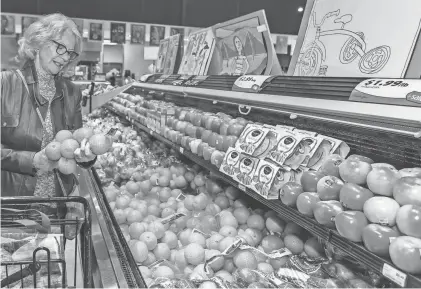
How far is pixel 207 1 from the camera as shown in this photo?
1050 cm

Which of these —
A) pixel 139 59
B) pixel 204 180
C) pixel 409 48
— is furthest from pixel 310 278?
pixel 139 59

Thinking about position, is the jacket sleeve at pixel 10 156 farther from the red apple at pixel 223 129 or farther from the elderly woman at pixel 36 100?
the red apple at pixel 223 129

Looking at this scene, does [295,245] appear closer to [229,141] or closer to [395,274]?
[229,141]

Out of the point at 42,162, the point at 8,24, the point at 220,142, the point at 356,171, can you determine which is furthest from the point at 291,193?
the point at 8,24

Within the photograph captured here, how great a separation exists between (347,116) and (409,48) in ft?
1.68

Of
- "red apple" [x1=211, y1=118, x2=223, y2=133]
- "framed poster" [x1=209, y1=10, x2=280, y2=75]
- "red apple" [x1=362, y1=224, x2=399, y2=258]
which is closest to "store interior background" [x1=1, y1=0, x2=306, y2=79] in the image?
"framed poster" [x1=209, y1=10, x2=280, y2=75]

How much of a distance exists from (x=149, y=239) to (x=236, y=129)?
824 millimetres

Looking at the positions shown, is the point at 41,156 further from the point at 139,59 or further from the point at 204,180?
the point at 139,59

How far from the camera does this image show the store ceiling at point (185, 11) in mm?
9992

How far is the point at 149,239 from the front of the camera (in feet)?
7.74

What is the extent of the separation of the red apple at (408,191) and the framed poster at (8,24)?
1032 cm

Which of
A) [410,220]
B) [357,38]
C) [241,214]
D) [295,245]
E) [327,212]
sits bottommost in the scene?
[241,214]

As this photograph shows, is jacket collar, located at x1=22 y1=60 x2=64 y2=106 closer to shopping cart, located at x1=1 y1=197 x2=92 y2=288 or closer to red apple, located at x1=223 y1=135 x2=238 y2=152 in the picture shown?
shopping cart, located at x1=1 y1=197 x2=92 y2=288

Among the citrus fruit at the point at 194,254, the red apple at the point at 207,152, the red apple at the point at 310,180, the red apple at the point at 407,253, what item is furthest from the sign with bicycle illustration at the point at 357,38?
the citrus fruit at the point at 194,254
